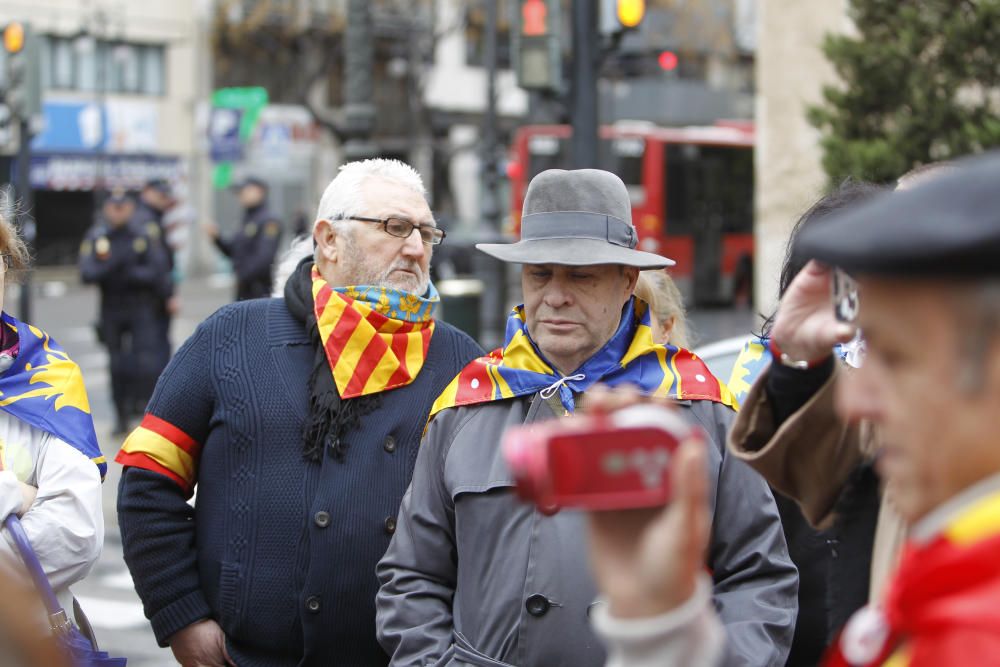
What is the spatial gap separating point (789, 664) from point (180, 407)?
1.71 metres

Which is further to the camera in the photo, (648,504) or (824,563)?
(824,563)

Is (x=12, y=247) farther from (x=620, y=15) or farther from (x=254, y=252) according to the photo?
(x=254, y=252)

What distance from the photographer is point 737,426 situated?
7.50 feet

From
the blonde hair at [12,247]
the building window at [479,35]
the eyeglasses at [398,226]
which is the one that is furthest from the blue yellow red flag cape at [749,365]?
the building window at [479,35]

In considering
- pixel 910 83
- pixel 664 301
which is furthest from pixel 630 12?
pixel 664 301

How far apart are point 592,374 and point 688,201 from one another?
23.6m

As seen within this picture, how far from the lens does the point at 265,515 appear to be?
3645mm

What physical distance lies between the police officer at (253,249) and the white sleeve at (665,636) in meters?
11.9

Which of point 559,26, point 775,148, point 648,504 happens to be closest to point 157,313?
point 559,26

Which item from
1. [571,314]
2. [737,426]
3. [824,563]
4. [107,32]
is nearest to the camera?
[737,426]

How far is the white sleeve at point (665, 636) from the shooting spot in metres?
1.50

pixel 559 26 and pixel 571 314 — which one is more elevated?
pixel 559 26

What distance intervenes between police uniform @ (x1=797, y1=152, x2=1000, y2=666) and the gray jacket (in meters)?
1.49

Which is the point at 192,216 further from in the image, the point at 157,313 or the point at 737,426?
the point at 737,426
